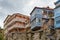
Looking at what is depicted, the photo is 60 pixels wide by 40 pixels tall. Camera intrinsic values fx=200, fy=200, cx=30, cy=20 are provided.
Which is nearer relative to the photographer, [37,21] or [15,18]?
[37,21]

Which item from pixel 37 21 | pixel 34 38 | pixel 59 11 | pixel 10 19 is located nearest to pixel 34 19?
pixel 37 21

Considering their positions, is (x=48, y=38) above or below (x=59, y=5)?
below

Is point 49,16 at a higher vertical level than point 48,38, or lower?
higher

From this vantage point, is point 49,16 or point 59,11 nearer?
point 59,11

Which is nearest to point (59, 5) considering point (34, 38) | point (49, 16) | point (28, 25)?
point (49, 16)

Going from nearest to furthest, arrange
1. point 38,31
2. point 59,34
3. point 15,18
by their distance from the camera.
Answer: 1. point 59,34
2. point 38,31
3. point 15,18

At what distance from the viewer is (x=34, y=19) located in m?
46.9

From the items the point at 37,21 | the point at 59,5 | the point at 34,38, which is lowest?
the point at 34,38

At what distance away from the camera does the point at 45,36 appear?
135ft

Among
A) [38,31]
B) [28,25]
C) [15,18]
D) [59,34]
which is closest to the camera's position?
[59,34]

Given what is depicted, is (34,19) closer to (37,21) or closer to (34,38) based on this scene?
(37,21)

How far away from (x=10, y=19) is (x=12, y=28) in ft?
13.9

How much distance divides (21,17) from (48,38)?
691 inches

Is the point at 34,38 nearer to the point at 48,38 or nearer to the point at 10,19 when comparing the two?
the point at 48,38
